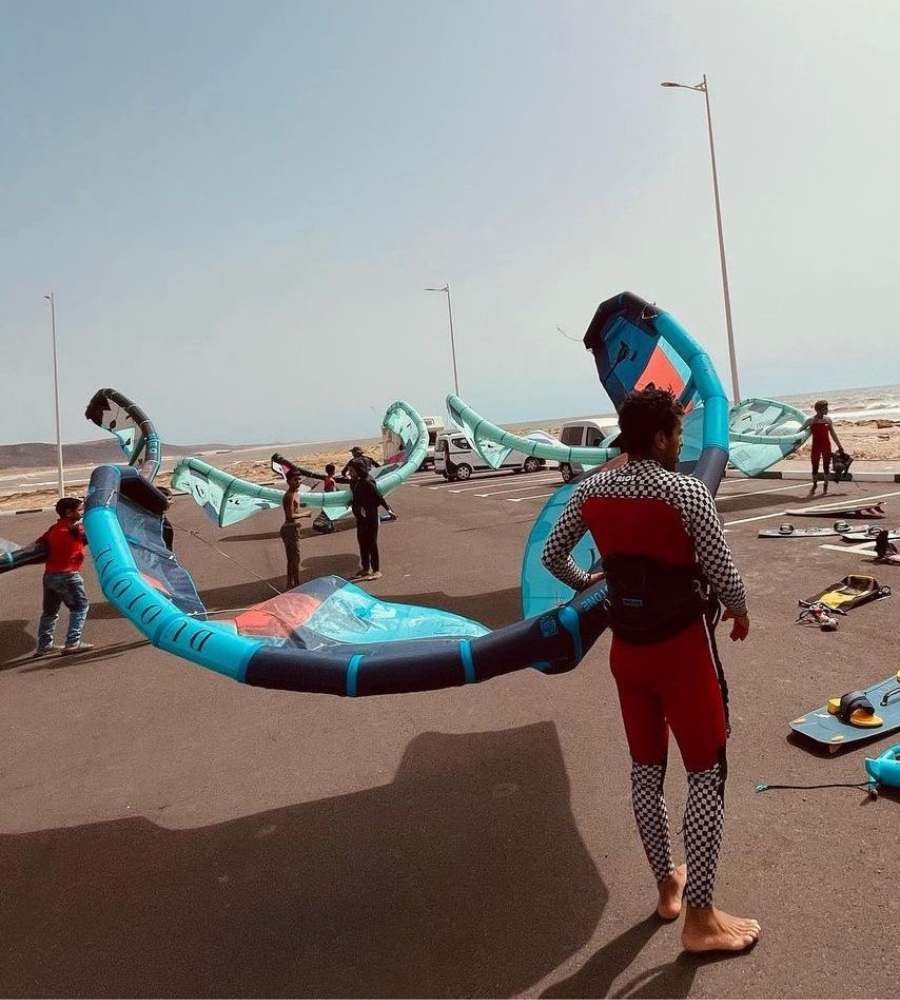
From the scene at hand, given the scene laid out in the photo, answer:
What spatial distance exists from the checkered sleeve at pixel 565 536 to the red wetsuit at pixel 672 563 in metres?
0.03

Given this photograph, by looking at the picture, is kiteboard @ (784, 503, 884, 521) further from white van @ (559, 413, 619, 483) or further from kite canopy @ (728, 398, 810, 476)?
white van @ (559, 413, 619, 483)

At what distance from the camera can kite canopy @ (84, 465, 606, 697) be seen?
11.1ft

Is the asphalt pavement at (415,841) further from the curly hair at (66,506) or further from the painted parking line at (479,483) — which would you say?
the painted parking line at (479,483)

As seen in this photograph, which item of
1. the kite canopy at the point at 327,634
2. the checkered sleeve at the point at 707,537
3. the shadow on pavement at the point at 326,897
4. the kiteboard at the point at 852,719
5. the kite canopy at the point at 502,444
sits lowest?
the shadow on pavement at the point at 326,897

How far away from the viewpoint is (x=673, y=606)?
2758 mm

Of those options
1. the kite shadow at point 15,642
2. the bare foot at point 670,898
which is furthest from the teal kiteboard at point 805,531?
the kite shadow at point 15,642

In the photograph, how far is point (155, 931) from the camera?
10.7ft

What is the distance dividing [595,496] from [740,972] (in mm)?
1945

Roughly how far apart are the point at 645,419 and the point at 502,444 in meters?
8.45

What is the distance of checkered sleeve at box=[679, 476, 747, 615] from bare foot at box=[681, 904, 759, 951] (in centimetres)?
130

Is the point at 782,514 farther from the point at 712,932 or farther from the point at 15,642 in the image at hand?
the point at 15,642

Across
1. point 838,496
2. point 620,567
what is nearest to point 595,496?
point 620,567

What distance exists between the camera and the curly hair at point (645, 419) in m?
2.86

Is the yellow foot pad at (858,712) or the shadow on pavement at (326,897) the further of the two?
the yellow foot pad at (858,712)
